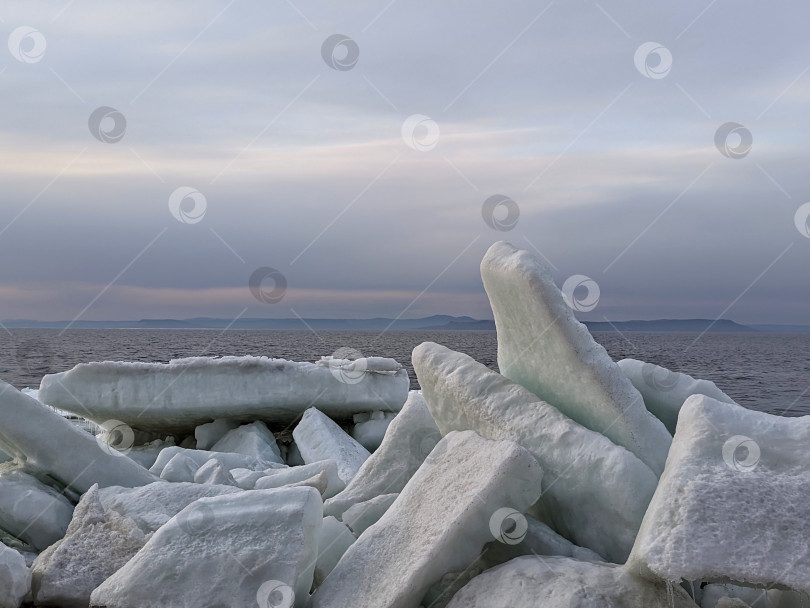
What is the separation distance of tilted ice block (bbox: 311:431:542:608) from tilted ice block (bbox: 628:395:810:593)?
698 millimetres

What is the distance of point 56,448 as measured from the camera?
5719 mm

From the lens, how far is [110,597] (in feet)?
12.2

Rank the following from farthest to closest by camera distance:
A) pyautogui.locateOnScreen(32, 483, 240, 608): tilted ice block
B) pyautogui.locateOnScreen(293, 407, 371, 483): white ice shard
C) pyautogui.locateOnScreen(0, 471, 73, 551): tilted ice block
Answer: pyautogui.locateOnScreen(293, 407, 371, 483): white ice shard
pyautogui.locateOnScreen(0, 471, 73, 551): tilted ice block
pyautogui.locateOnScreen(32, 483, 240, 608): tilted ice block

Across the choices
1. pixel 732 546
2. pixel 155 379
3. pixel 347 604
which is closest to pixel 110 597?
pixel 347 604

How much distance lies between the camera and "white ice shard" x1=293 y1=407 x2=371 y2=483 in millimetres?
7398

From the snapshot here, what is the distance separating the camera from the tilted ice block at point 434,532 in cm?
359

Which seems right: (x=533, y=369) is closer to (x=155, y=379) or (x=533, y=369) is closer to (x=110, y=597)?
(x=110, y=597)

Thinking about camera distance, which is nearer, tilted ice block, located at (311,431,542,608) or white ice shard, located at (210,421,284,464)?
tilted ice block, located at (311,431,542,608)
